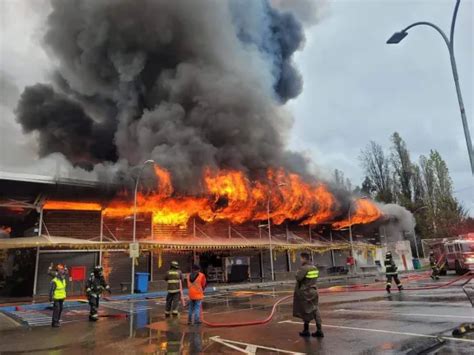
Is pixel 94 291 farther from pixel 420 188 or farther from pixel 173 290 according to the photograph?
pixel 420 188

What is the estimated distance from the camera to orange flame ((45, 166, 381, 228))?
20.0 meters

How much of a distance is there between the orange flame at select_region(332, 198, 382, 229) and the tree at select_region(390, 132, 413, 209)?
689 inches

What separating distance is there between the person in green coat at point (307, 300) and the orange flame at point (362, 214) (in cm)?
2442

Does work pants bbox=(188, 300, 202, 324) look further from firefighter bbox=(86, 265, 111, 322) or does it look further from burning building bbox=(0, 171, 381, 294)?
burning building bbox=(0, 171, 381, 294)

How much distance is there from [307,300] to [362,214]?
26665mm

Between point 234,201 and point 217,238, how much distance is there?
2560 millimetres

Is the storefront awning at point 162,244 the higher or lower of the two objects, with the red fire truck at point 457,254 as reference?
higher

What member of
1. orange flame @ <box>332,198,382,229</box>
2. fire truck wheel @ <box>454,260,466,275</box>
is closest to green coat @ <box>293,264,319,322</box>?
fire truck wheel @ <box>454,260,466,275</box>

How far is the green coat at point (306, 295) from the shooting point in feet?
20.3

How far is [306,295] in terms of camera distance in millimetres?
6316

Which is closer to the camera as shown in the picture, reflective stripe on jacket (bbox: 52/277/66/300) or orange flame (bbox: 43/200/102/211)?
reflective stripe on jacket (bbox: 52/277/66/300)

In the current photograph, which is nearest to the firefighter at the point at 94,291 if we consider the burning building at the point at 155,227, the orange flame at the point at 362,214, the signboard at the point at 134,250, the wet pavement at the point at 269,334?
the wet pavement at the point at 269,334

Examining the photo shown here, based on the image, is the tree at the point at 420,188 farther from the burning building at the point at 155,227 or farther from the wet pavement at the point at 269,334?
the wet pavement at the point at 269,334

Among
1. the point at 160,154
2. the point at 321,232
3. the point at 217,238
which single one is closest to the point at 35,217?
the point at 160,154
